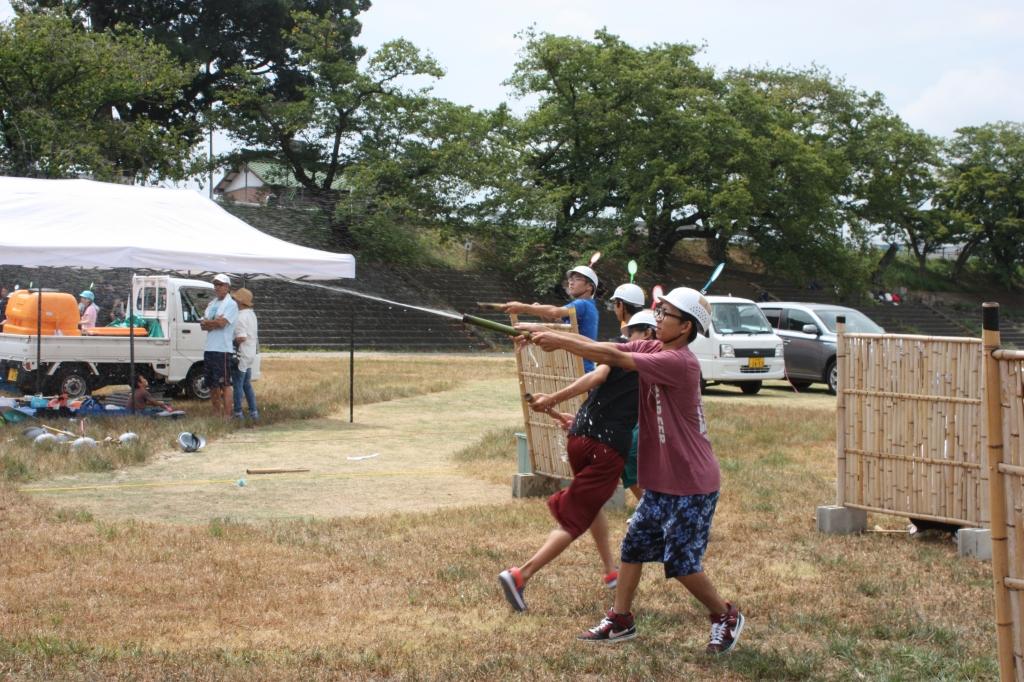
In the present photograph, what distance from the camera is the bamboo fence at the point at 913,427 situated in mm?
7078

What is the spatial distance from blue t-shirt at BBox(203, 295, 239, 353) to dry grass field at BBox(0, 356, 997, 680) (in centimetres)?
517

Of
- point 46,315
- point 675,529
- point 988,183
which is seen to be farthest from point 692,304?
point 988,183

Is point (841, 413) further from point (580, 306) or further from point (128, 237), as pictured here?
point (128, 237)

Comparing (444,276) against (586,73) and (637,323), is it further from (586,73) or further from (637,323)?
(637,323)

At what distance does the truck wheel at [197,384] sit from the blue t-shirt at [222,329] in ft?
9.50

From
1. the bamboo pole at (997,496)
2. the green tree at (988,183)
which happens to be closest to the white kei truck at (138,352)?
the bamboo pole at (997,496)

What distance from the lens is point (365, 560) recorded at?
669 centimetres

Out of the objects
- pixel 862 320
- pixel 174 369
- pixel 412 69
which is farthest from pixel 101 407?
pixel 412 69

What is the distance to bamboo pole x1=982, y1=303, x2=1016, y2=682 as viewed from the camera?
3348 mm

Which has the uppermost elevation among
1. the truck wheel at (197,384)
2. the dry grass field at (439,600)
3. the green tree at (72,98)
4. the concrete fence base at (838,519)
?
the green tree at (72,98)

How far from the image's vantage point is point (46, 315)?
15547mm

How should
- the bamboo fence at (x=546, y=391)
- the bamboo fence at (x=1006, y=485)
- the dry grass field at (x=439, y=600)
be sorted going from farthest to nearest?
the bamboo fence at (x=546, y=391) → the dry grass field at (x=439, y=600) → the bamboo fence at (x=1006, y=485)

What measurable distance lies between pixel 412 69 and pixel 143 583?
32.9 m

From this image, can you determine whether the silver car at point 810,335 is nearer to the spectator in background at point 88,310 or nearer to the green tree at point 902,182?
the spectator in background at point 88,310
